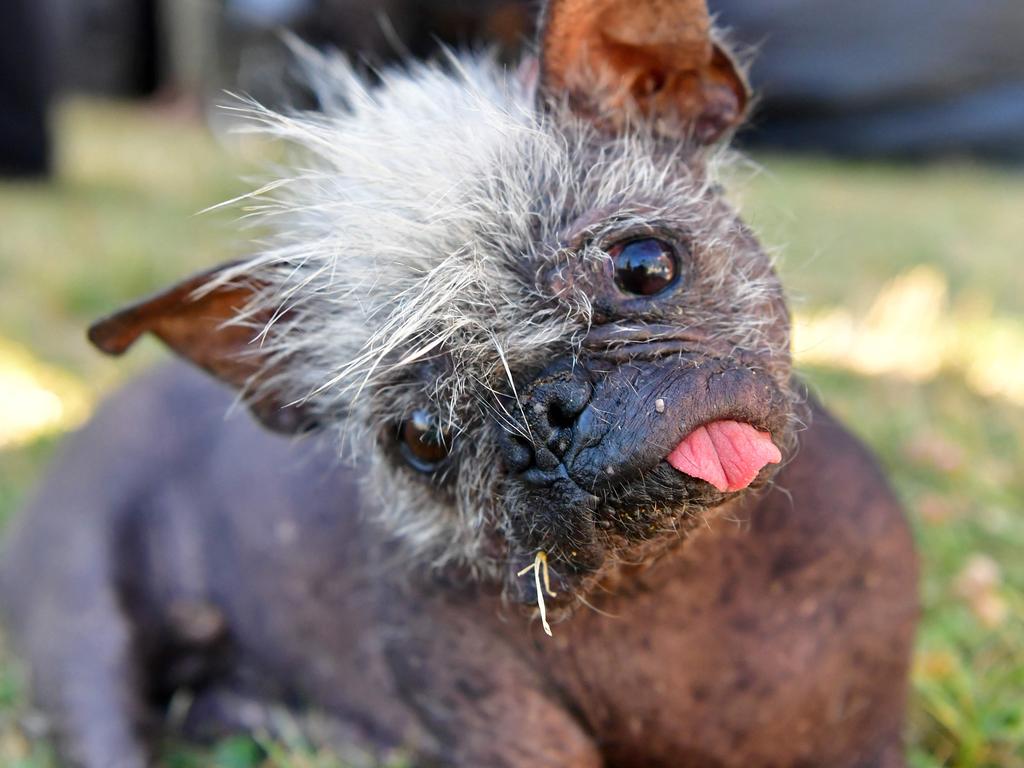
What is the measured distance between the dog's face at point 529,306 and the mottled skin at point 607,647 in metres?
0.19

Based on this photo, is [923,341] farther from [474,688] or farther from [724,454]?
[724,454]

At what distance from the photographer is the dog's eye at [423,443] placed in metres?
1.44

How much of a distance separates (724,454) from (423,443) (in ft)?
1.41

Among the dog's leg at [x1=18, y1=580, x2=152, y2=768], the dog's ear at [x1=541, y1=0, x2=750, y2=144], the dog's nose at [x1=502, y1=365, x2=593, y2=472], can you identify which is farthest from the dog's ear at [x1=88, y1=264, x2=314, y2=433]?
the dog's leg at [x1=18, y1=580, x2=152, y2=768]

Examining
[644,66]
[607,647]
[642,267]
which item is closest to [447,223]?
[642,267]

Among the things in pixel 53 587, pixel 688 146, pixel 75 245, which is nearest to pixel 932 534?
pixel 688 146

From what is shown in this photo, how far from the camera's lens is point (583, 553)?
1.32 meters

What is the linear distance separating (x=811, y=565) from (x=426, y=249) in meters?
0.74

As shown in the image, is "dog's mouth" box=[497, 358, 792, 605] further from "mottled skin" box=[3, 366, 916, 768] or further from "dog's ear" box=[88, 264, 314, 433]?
"dog's ear" box=[88, 264, 314, 433]

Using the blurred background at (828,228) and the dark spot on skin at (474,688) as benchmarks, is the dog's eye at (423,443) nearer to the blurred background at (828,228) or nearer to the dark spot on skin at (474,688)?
the dark spot on skin at (474,688)

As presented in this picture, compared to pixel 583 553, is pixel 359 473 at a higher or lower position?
lower

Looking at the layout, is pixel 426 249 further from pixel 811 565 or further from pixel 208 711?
pixel 208 711

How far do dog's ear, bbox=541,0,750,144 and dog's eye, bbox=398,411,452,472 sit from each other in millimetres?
537

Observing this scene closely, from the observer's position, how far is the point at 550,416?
1298 mm
